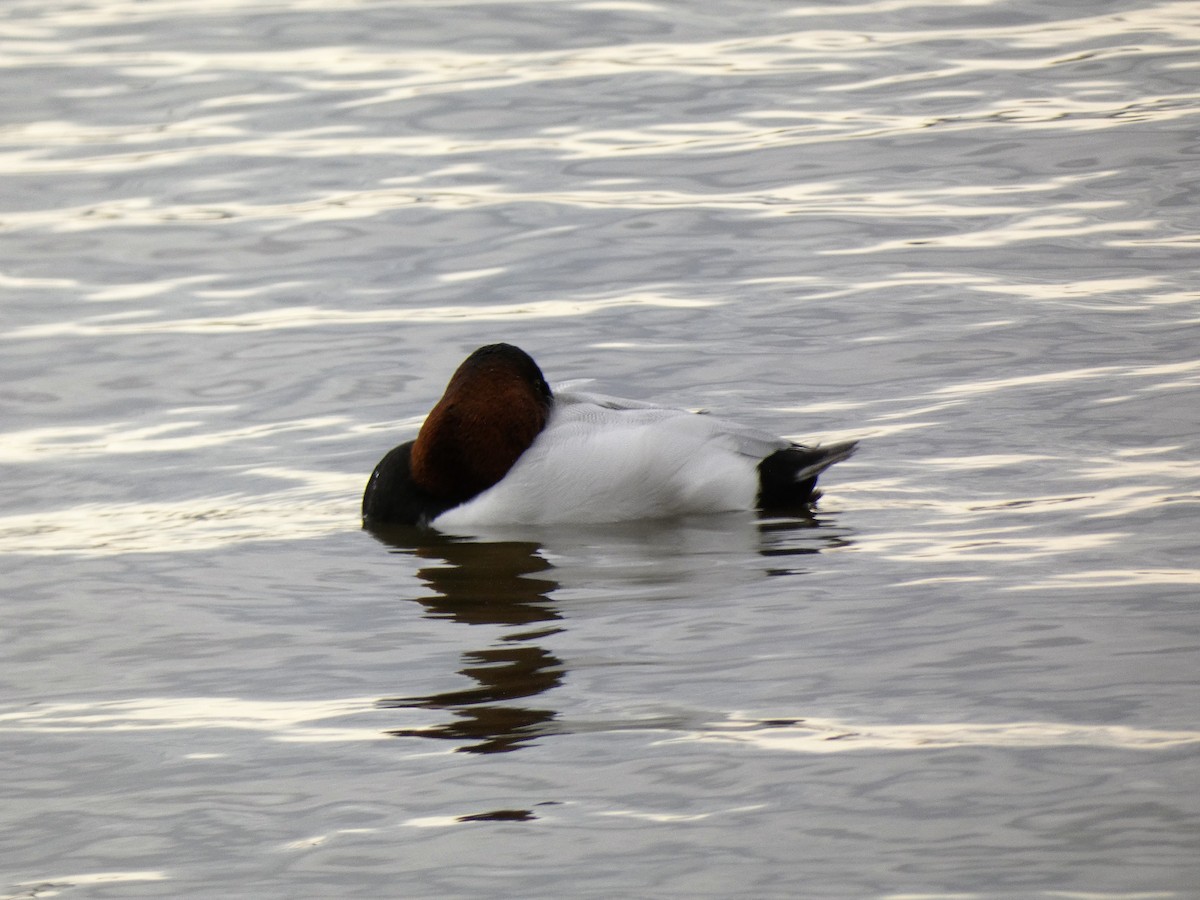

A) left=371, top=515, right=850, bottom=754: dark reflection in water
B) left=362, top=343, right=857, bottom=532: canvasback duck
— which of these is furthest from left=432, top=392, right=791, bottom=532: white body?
left=371, top=515, right=850, bottom=754: dark reflection in water

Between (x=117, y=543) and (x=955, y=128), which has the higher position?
(x=955, y=128)

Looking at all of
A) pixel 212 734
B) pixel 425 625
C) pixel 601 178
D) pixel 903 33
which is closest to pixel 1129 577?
pixel 425 625

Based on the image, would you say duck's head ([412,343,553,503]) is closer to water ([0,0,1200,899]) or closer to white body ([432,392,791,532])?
white body ([432,392,791,532])

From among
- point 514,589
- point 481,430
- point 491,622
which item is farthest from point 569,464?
point 491,622

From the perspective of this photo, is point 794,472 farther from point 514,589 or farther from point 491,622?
point 491,622

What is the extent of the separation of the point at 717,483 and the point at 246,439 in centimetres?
231

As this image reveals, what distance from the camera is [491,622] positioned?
6250mm

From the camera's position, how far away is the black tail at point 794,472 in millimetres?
7406

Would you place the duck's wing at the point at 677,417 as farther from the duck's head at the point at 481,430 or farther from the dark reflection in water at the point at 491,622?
the dark reflection in water at the point at 491,622

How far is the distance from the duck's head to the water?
1.23 feet

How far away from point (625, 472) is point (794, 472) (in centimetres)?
65

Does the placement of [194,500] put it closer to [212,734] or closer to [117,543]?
[117,543]

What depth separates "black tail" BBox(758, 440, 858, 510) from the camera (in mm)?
7406

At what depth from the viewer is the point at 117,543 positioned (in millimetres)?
7371
